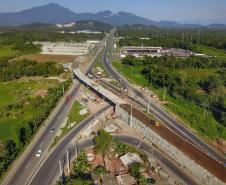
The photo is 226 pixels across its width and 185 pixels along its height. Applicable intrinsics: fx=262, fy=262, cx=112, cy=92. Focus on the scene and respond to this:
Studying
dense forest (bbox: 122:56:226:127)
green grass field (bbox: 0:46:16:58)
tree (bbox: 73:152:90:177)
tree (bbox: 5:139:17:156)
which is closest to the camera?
tree (bbox: 73:152:90:177)

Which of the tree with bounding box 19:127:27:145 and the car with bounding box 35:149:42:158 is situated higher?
the tree with bounding box 19:127:27:145

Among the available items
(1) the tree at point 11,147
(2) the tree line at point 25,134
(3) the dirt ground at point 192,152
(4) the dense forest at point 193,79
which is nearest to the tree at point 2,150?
(2) the tree line at point 25,134

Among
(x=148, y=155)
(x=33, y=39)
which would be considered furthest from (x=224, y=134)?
(x=33, y=39)

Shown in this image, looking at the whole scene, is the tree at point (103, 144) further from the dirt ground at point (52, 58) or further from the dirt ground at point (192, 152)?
the dirt ground at point (52, 58)

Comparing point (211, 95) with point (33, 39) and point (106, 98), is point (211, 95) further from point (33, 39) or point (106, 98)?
point (33, 39)

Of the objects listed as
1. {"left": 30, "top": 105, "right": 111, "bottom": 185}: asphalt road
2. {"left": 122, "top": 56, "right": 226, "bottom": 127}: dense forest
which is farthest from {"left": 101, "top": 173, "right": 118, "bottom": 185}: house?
{"left": 122, "top": 56, "right": 226, "bottom": 127}: dense forest

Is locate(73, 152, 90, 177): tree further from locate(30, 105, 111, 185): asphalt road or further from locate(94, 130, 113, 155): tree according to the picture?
locate(94, 130, 113, 155): tree
